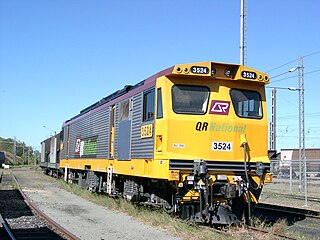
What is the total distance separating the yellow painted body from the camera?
10.3 m

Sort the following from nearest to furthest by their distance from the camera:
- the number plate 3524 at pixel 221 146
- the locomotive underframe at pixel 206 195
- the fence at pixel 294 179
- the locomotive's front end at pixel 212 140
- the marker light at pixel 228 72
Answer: the locomotive underframe at pixel 206 195 < the locomotive's front end at pixel 212 140 < the number plate 3524 at pixel 221 146 < the marker light at pixel 228 72 < the fence at pixel 294 179

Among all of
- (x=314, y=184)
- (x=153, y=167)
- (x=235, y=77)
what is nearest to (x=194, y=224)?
(x=153, y=167)

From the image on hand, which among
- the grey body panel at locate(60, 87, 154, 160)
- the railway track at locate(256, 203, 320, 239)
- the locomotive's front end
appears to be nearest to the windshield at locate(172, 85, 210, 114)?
the locomotive's front end

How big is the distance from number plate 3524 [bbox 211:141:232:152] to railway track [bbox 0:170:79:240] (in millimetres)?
3695

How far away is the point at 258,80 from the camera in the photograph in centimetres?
1121

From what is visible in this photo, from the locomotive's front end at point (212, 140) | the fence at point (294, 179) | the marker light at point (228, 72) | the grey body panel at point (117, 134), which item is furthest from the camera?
the fence at point (294, 179)

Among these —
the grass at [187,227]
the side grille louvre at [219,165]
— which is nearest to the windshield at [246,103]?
the side grille louvre at [219,165]

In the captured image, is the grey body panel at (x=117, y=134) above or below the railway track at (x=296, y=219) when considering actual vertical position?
above

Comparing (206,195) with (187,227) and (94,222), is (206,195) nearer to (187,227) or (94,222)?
(187,227)

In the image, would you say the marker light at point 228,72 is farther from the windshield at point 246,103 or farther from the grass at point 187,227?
the grass at point 187,227

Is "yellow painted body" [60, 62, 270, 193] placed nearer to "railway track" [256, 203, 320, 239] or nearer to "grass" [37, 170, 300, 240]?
"grass" [37, 170, 300, 240]

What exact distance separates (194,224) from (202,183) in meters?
0.97

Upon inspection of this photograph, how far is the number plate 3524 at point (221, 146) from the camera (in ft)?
34.8

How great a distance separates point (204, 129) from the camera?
10.6 m
